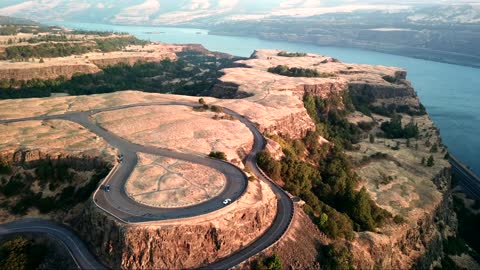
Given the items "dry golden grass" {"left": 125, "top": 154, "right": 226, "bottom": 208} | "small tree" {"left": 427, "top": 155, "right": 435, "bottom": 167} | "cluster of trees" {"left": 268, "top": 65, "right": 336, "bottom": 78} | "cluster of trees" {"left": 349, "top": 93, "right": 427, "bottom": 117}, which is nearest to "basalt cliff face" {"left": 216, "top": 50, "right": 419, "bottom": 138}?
"cluster of trees" {"left": 349, "top": 93, "right": 427, "bottom": 117}

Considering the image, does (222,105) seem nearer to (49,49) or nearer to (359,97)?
(359,97)

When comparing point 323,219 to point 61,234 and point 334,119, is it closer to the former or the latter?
point 61,234

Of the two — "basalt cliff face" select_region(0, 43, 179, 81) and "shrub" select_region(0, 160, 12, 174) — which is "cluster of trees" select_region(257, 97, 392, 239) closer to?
"shrub" select_region(0, 160, 12, 174)

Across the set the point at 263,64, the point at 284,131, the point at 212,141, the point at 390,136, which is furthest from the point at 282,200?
the point at 263,64

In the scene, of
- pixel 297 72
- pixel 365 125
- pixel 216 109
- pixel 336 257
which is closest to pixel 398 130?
pixel 365 125

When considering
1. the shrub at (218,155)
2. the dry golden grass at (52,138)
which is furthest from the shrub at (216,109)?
the dry golden grass at (52,138)

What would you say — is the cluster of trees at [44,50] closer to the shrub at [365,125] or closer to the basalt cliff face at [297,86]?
the basalt cliff face at [297,86]

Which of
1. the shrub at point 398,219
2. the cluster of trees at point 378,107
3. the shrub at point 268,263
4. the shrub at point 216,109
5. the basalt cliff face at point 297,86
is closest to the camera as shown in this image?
the shrub at point 268,263
